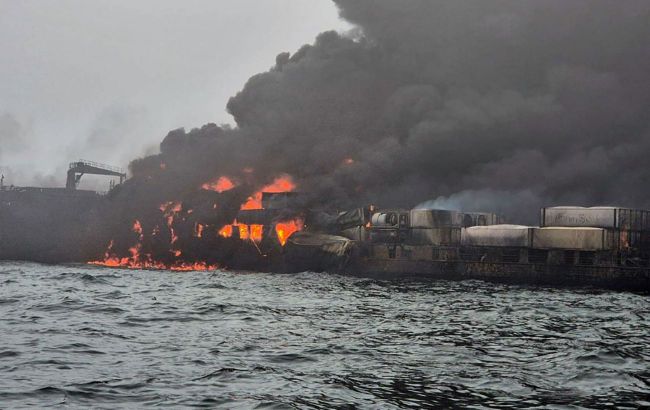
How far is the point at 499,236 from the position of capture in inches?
3556

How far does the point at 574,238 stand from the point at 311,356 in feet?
223

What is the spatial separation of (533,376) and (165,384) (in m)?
11.3

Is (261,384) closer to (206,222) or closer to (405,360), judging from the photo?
(405,360)

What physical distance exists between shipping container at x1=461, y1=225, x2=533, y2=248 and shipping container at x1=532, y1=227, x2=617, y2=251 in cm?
131

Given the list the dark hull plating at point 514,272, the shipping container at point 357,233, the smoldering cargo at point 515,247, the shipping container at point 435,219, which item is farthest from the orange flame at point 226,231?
the shipping container at point 435,219

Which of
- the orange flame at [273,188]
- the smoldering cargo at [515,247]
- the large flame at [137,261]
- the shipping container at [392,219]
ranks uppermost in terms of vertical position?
the orange flame at [273,188]

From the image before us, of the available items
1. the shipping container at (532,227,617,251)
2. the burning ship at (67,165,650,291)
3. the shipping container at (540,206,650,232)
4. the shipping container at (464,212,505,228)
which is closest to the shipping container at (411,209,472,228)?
the burning ship at (67,165,650,291)

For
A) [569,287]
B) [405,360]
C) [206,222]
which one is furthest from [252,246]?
[405,360]

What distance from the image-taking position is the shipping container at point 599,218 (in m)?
85.1

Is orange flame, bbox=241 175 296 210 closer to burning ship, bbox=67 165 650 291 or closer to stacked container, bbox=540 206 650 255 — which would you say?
burning ship, bbox=67 165 650 291

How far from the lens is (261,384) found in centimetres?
1916

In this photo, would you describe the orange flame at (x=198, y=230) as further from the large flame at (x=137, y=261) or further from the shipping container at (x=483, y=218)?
the shipping container at (x=483, y=218)

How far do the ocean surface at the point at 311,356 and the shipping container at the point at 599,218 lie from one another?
150 ft

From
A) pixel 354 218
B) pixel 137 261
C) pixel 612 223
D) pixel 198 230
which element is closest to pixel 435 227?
pixel 354 218
